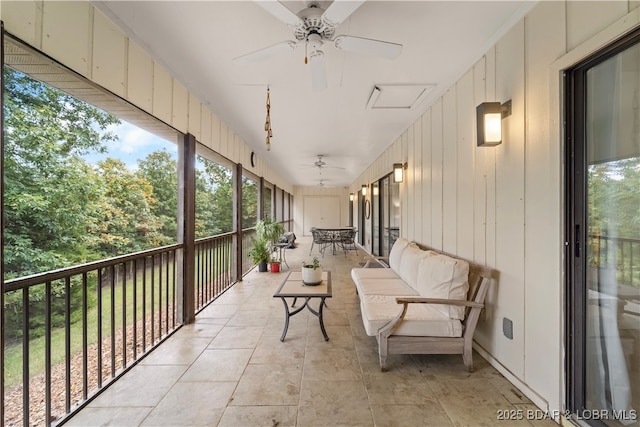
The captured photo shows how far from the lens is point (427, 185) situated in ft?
11.8

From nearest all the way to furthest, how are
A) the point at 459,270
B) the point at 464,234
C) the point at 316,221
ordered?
the point at 459,270, the point at 464,234, the point at 316,221

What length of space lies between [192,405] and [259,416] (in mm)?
479

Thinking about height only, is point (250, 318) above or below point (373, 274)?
below

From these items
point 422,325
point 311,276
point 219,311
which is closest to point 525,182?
point 422,325

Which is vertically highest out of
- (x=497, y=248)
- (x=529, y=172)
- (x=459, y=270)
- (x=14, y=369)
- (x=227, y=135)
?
(x=227, y=135)

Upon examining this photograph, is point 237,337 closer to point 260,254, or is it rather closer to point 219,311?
point 219,311

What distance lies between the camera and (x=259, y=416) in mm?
1696

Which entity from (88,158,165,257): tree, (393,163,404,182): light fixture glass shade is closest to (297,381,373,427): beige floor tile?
(88,158,165,257): tree

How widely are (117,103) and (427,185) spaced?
3.41 m

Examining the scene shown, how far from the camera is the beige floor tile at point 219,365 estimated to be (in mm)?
2094

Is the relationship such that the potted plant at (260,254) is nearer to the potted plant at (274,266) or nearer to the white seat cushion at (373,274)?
the potted plant at (274,266)

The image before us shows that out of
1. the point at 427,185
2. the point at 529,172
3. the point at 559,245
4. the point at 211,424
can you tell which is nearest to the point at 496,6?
the point at 529,172

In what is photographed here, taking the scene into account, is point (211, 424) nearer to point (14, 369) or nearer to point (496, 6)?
point (14, 369)

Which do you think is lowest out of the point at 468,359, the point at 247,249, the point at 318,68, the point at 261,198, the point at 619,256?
the point at 468,359
